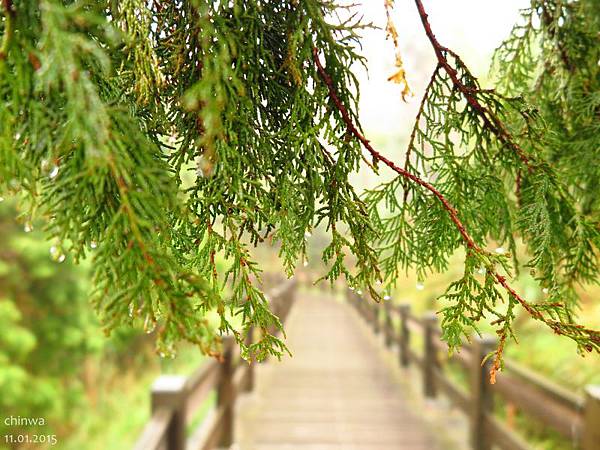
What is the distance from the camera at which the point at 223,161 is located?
769mm

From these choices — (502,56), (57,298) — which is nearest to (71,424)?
(57,298)

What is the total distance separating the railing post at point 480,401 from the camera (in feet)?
17.3

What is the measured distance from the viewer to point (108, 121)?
58 centimetres

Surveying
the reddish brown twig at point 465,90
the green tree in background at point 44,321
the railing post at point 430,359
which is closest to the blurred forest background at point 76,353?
the green tree in background at point 44,321

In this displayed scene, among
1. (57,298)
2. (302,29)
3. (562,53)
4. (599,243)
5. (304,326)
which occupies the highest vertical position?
(562,53)

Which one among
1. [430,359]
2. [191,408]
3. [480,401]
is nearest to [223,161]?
[191,408]

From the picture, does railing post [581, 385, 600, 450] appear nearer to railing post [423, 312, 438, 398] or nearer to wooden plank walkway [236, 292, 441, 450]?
wooden plank walkway [236, 292, 441, 450]

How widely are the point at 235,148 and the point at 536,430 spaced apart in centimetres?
792

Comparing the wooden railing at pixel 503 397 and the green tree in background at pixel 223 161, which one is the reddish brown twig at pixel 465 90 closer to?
the green tree in background at pixel 223 161

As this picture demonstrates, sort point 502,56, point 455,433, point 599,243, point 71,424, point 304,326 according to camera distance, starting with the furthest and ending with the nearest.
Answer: point 304,326 → point 71,424 → point 455,433 → point 502,56 → point 599,243

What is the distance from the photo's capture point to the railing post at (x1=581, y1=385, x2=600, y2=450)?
10.6ft

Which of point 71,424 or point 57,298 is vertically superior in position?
point 57,298

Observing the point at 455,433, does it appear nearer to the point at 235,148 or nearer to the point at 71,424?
the point at 235,148

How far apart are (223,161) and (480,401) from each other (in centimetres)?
541
